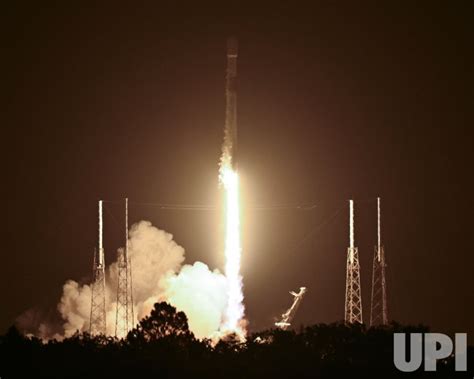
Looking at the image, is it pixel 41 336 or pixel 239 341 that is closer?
pixel 239 341

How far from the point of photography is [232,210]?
13750 cm

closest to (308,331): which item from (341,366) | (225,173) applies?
(341,366)

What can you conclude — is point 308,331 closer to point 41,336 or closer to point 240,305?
point 240,305

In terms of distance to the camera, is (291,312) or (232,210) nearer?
(232,210)

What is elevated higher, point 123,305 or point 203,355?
point 123,305

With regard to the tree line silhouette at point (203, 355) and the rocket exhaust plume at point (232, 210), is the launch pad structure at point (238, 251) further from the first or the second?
the tree line silhouette at point (203, 355)

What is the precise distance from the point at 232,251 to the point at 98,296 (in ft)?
37.2

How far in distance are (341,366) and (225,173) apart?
1283 inches

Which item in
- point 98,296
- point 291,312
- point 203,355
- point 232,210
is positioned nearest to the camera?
point 203,355

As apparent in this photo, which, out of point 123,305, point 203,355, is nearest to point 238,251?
Answer: point 123,305

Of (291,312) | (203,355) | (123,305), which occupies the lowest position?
(203,355)

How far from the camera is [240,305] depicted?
464 ft

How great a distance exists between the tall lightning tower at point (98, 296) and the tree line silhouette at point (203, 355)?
14.7 meters

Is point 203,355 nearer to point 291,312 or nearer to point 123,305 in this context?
point 123,305
